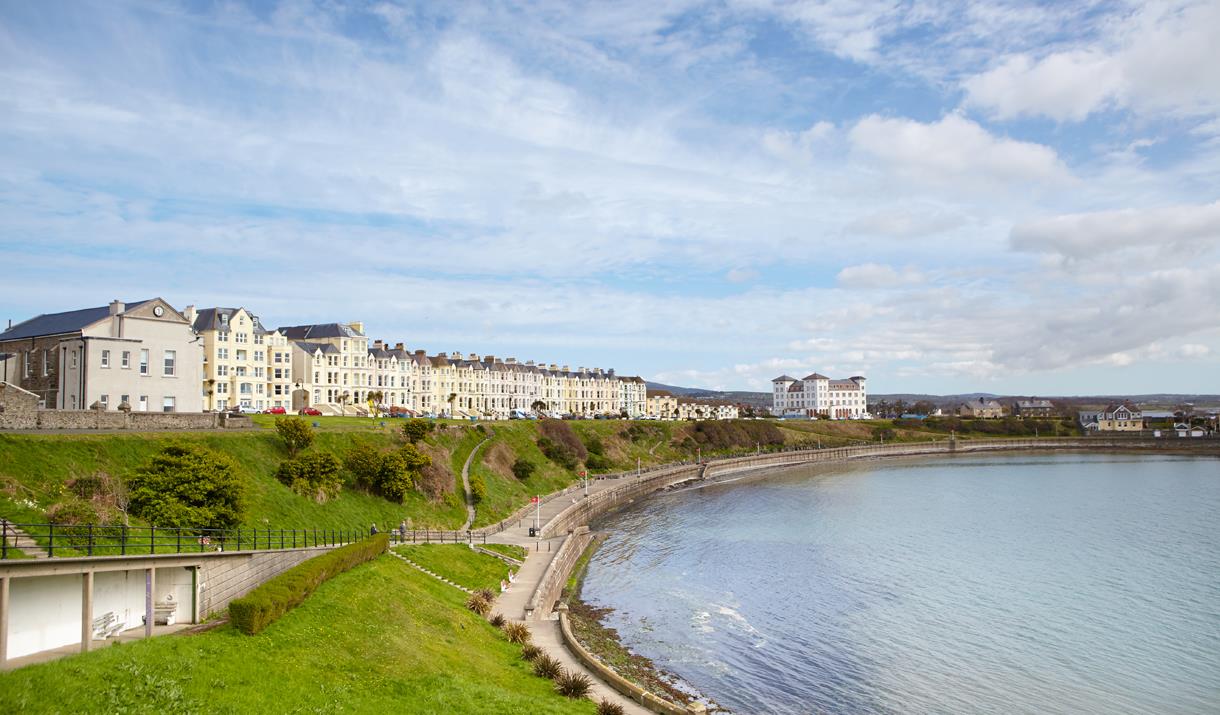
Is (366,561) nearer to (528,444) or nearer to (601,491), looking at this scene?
(601,491)

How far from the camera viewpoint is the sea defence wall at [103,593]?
60.7 ft

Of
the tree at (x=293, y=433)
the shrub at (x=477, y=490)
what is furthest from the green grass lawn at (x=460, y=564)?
the shrub at (x=477, y=490)

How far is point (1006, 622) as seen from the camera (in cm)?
3959

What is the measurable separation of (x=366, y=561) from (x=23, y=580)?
15906 millimetres

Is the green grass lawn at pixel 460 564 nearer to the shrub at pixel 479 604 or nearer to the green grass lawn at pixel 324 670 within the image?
the shrub at pixel 479 604

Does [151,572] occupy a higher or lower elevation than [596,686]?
higher

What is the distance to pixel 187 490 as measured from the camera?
34.9 meters

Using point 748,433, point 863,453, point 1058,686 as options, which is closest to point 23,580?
point 1058,686

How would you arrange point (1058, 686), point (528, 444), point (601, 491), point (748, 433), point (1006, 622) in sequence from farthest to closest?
point (748, 433) < point (528, 444) < point (601, 491) < point (1006, 622) < point (1058, 686)

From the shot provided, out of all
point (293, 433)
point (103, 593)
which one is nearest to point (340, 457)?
point (293, 433)

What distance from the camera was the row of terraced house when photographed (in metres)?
47.5

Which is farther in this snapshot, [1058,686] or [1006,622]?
[1006,622]

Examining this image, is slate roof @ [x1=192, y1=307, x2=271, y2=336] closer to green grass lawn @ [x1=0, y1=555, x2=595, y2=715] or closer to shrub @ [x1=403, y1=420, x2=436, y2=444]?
shrub @ [x1=403, y1=420, x2=436, y2=444]

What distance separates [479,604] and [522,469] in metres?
45.1
